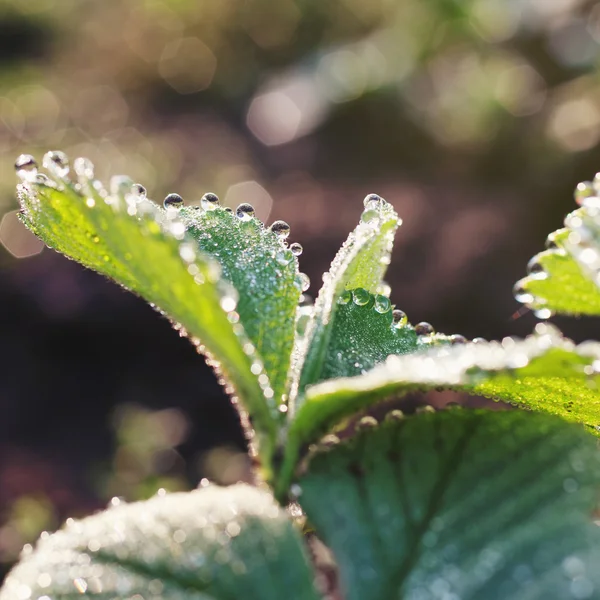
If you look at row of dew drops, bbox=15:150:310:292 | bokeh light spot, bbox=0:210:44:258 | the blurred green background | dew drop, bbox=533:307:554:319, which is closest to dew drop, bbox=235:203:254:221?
row of dew drops, bbox=15:150:310:292

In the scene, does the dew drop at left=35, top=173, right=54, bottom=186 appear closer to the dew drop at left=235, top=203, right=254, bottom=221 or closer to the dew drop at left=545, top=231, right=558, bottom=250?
the dew drop at left=235, top=203, right=254, bottom=221

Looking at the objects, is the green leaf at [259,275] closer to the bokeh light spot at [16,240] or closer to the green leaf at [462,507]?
the green leaf at [462,507]

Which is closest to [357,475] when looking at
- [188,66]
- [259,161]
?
[259,161]

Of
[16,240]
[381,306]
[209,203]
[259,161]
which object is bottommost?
[381,306]

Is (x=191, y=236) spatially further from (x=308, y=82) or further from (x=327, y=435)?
(x=308, y=82)

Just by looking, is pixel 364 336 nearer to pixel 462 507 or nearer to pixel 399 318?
pixel 399 318

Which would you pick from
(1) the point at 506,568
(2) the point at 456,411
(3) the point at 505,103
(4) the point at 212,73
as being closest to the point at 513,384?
(2) the point at 456,411

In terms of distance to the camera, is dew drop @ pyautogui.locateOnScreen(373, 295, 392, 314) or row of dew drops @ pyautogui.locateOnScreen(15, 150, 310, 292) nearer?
row of dew drops @ pyautogui.locateOnScreen(15, 150, 310, 292)
